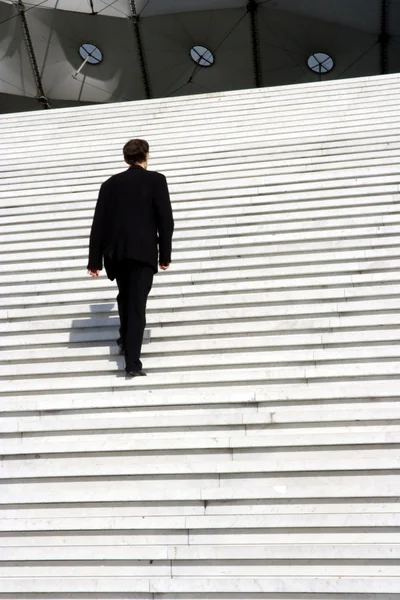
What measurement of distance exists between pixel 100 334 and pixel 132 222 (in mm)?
842

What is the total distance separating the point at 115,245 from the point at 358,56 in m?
12.7

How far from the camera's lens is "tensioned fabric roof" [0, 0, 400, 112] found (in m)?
15.1

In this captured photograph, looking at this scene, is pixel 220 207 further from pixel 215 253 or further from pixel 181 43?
pixel 181 43

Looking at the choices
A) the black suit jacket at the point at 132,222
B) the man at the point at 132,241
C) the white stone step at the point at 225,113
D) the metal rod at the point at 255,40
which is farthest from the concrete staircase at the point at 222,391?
the metal rod at the point at 255,40

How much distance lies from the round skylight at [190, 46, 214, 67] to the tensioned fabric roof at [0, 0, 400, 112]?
91 millimetres

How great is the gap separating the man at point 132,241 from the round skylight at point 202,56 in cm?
1189

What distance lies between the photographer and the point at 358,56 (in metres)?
15.5

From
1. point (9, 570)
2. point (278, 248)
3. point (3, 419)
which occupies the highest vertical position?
point (278, 248)

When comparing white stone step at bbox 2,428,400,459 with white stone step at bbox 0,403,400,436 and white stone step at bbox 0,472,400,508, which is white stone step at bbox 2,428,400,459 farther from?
white stone step at bbox 0,472,400,508

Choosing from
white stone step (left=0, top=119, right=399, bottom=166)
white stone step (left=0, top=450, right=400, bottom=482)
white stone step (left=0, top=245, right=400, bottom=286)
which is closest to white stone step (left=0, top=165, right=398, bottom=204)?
white stone step (left=0, top=119, right=399, bottom=166)

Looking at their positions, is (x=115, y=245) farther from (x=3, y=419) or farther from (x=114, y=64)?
(x=114, y=64)

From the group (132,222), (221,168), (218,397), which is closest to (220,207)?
(221,168)

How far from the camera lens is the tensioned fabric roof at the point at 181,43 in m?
15.1

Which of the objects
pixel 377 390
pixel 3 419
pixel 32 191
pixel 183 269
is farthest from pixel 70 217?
pixel 377 390
